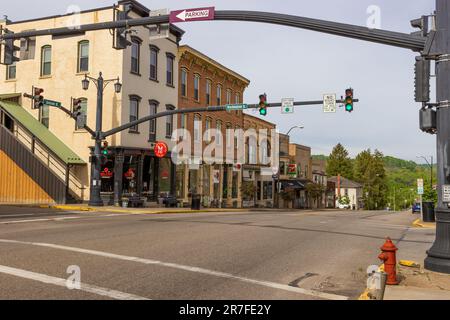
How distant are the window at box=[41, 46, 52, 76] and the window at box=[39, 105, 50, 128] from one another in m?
2.35

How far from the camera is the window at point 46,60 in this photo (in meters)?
31.0

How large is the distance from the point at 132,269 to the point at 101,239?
4.11 m

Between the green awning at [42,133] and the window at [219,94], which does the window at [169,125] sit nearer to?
the green awning at [42,133]

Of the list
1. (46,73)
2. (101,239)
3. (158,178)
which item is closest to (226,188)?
(158,178)

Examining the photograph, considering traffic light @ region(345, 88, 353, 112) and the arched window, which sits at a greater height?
the arched window

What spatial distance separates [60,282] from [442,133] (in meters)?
6.93

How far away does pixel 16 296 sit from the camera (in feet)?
20.2

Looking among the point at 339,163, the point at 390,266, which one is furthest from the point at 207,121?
the point at 339,163

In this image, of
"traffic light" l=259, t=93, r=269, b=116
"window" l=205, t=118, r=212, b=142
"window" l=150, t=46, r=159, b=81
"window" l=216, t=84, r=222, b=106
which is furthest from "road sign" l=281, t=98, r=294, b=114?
"window" l=216, t=84, r=222, b=106

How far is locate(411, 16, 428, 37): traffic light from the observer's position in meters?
9.14

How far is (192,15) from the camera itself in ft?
38.2

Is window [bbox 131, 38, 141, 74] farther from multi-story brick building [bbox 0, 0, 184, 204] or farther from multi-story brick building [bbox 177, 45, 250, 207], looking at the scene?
multi-story brick building [bbox 177, 45, 250, 207]

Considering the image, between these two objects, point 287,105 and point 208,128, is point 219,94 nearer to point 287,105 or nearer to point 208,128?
point 208,128
